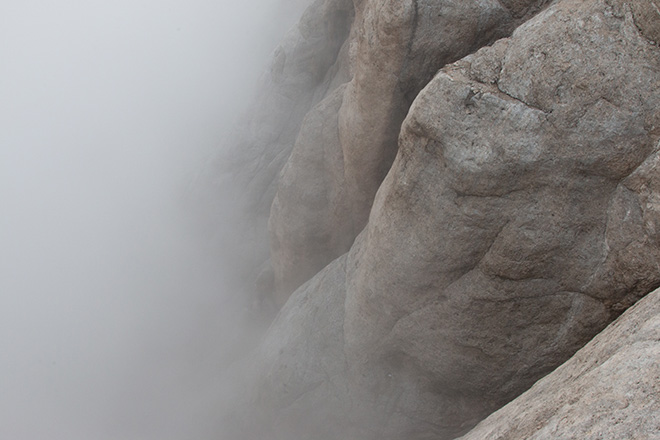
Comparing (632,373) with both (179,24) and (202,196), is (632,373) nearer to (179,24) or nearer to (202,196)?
(202,196)

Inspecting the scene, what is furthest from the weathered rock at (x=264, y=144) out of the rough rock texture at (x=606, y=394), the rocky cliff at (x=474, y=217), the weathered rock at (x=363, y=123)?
the rough rock texture at (x=606, y=394)

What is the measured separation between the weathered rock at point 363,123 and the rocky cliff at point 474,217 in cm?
3

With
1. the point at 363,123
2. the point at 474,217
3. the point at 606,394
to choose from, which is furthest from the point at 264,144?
the point at 606,394

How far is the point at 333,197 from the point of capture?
32.2ft

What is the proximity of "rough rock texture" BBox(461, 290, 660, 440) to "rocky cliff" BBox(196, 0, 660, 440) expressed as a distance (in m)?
0.05

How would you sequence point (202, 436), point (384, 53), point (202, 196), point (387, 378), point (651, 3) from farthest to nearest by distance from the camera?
point (202, 196) → point (202, 436) → point (387, 378) → point (384, 53) → point (651, 3)

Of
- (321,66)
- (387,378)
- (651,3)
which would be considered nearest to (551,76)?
(651,3)

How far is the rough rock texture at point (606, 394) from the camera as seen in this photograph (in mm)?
2865

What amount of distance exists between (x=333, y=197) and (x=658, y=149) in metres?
5.97

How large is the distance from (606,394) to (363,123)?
5.23 m

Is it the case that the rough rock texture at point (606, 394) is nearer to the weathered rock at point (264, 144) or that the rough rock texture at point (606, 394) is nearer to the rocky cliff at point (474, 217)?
the rocky cliff at point (474, 217)

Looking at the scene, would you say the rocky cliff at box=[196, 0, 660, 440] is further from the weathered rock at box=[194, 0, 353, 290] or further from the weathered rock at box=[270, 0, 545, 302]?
the weathered rock at box=[194, 0, 353, 290]

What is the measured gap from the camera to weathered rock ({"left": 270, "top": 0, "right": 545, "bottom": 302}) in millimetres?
6098

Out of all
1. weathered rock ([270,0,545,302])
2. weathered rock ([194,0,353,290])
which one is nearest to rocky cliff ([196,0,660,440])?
weathered rock ([270,0,545,302])
